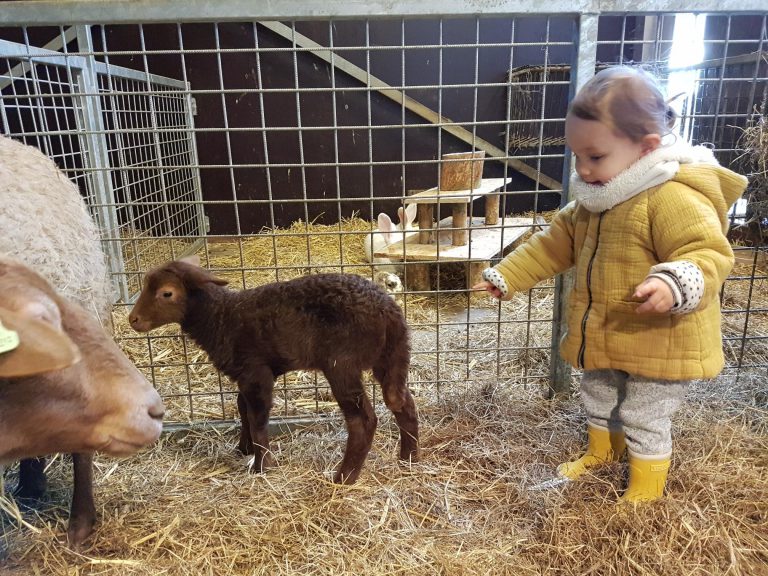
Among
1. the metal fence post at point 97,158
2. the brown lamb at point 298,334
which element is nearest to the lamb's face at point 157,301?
the brown lamb at point 298,334

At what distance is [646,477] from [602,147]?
56.2 inches

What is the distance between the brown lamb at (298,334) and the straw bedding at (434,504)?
241mm

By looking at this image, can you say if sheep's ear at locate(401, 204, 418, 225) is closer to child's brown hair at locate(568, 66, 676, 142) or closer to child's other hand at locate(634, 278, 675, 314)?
child's brown hair at locate(568, 66, 676, 142)

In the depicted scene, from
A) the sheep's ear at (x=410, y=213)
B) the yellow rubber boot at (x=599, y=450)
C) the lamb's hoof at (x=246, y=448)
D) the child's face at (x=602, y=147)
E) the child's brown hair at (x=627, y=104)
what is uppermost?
the child's brown hair at (x=627, y=104)

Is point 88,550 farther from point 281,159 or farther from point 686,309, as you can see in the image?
point 281,159

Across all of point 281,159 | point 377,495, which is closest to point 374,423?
point 377,495

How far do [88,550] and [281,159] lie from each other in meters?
6.68

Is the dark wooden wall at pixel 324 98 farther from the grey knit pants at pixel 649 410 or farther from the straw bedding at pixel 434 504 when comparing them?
the grey knit pants at pixel 649 410

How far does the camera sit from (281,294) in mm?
2693

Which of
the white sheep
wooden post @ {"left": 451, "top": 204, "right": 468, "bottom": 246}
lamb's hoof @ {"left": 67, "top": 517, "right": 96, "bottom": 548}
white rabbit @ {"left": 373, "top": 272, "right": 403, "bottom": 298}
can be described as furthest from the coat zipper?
white rabbit @ {"left": 373, "top": 272, "right": 403, "bottom": 298}

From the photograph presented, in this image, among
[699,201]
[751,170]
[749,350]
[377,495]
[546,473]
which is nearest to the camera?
[699,201]

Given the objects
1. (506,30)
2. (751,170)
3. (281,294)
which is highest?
(506,30)

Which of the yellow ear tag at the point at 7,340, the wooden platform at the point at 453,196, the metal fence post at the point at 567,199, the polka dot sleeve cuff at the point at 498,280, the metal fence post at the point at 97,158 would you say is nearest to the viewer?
the yellow ear tag at the point at 7,340

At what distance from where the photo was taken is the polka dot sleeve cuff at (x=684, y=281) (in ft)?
6.23
